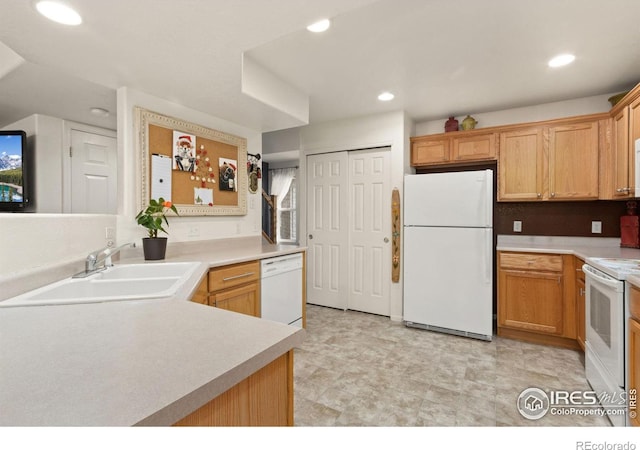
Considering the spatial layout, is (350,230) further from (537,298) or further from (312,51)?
(312,51)

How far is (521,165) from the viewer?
3150mm

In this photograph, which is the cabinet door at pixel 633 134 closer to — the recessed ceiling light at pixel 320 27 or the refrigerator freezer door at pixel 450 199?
the refrigerator freezer door at pixel 450 199

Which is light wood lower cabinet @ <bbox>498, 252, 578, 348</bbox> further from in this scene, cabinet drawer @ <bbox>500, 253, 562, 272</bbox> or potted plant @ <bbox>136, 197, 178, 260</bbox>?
potted plant @ <bbox>136, 197, 178, 260</bbox>

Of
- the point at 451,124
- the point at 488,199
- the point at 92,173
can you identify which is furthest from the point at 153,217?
the point at 451,124

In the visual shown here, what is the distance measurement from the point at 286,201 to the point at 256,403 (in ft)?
18.8

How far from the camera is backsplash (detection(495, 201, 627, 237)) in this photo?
3.02m

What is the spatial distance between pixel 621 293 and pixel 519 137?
6.40 ft

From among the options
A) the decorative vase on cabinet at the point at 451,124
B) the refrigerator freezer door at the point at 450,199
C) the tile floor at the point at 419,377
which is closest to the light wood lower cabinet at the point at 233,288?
the tile floor at the point at 419,377

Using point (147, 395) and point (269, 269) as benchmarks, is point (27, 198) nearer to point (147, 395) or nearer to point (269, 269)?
point (269, 269)

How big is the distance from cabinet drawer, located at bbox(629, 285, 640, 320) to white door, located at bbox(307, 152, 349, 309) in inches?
100

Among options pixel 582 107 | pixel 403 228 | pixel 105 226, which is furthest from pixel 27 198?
pixel 582 107

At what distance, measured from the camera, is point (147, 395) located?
512 millimetres

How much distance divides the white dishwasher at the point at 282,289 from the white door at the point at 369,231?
102 cm

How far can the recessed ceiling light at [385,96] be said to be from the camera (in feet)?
9.82
